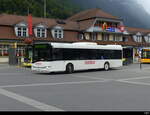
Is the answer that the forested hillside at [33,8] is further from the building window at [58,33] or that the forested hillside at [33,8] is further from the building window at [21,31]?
the building window at [21,31]

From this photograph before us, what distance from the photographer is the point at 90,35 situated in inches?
2100

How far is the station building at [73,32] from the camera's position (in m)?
42.7

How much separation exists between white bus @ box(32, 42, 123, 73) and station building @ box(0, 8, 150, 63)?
14.1 metres

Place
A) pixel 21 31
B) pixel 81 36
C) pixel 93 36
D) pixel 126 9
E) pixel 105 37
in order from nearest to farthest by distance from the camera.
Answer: pixel 21 31 → pixel 81 36 → pixel 93 36 → pixel 105 37 → pixel 126 9

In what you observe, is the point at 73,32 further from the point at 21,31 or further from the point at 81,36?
the point at 21,31

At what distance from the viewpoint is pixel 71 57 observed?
899 inches

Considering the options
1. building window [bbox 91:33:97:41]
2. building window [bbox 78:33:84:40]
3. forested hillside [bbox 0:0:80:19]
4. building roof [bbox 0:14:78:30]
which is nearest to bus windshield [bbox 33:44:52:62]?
building roof [bbox 0:14:78:30]

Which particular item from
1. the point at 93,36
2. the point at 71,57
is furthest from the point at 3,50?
the point at 71,57

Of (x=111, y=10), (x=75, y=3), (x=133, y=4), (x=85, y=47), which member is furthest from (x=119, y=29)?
(x=133, y=4)

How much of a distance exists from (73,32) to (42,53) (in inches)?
1181

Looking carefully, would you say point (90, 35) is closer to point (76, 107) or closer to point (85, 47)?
point (85, 47)

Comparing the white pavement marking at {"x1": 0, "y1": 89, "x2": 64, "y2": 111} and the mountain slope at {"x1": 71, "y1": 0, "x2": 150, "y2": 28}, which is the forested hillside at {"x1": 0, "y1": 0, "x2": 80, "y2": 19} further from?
the white pavement marking at {"x1": 0, "y1": 89, "x2": 64, "y2": 111}

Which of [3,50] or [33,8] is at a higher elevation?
[33,8]

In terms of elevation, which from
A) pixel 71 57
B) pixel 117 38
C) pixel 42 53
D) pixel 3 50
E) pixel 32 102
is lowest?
pixel 32 102
